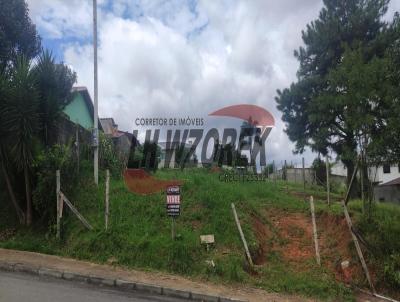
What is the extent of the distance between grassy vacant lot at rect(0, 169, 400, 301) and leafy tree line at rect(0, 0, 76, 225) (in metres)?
1.63

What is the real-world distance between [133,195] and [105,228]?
8.72 ft

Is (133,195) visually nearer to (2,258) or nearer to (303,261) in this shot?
(2,258)

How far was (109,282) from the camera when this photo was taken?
9.12 m

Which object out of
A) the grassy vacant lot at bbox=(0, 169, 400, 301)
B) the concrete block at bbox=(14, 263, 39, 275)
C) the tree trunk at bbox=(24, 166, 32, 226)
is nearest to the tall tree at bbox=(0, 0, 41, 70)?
the tree trunk at bbox=(24, 166, 32, 226)

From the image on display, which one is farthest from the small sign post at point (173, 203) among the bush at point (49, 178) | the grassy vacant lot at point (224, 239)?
the bush at point (49, 178)

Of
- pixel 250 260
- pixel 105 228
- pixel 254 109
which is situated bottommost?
pixel 250 260

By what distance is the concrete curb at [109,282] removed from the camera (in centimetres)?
853

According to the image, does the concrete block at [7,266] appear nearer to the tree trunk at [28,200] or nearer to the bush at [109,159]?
the tree trunk at [28,200]

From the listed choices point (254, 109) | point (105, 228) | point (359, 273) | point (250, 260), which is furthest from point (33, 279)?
point (254, 109)

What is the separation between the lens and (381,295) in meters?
9.56

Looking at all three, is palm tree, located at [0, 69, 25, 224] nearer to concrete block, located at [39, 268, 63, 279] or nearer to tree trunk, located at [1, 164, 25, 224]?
tree trunk, located at [1, 164, 25, 224]

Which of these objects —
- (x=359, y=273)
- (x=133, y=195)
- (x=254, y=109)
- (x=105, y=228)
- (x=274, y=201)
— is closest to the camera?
(x=359, y=273)

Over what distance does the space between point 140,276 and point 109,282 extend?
2.45 ft

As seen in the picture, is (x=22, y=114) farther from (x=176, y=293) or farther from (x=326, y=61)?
(x=326, y=61)
